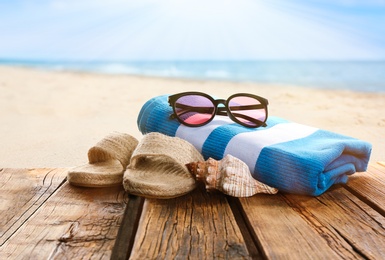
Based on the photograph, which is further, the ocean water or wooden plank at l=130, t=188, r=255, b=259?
the ocean water

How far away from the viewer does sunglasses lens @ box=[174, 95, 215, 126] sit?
1055 mm

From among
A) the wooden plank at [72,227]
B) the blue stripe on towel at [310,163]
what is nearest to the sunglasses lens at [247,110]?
the blue stripe on towel at [310,163]

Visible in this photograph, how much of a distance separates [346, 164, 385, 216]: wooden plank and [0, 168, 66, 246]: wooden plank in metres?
0.64

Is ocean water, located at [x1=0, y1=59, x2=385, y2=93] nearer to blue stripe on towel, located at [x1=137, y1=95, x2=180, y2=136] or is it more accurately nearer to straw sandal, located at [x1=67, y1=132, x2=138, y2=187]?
blue stripe on towel, located at [x1=137, y1=95, x2=180, y2=136]

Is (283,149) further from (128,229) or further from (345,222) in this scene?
(128,229)

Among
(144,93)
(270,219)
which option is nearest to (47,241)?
(270,219)

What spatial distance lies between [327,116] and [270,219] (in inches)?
88.3

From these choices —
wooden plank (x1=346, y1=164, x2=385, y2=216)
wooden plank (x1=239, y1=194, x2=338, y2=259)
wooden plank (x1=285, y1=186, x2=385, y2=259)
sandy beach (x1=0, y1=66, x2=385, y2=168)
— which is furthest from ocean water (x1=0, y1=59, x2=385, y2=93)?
wooden plank (x1=239, y1=194, x2=338, y2=259)

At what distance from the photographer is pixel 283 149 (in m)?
0.87

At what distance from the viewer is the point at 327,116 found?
2785mm

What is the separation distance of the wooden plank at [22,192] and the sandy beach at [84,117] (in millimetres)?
615

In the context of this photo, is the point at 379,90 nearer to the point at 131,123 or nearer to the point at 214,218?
the point at 131,123

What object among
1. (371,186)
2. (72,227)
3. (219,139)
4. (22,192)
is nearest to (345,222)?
(371,186)

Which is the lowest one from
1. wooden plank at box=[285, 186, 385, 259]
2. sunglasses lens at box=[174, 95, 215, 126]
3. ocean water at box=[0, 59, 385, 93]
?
ocean water at box=[0, 59, 385, 93]
